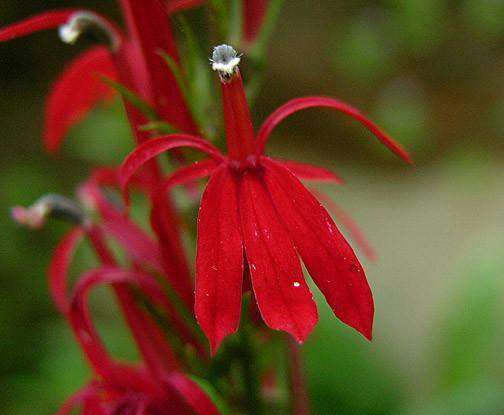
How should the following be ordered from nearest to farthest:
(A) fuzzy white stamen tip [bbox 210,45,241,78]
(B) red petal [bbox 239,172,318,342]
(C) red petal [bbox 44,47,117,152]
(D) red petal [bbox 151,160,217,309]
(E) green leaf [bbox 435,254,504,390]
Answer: (B) red petal [bbox 239,172,318,342] < (A) fuzzy white stamen tip [bbox 210,45,241,78] < (D) red petal [bbox 151,160,217,309] < (C) red petal [bbox 44,47,117,152] < (E) green leaf [bbox 435,254,504,390]

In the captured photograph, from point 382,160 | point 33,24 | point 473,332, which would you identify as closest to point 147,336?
point 33,24

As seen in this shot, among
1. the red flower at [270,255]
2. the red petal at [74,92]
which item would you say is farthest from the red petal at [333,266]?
the red petal at [74,92]

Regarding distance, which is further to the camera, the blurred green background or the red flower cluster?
the blurred green background

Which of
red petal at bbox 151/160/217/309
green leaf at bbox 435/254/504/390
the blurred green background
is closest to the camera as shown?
red petal at bbox 151/160/217/309

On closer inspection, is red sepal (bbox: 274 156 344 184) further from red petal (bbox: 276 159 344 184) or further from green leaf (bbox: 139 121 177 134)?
green leaf (bbox: 139 121 177 134)

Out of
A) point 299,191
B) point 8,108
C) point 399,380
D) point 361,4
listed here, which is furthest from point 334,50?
point 299,191

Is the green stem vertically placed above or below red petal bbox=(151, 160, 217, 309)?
below

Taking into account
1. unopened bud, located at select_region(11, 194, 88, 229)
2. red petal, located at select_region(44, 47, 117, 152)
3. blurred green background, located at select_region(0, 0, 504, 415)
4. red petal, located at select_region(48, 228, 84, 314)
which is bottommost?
red petal, located at select_region(48, 228, 84, 314)

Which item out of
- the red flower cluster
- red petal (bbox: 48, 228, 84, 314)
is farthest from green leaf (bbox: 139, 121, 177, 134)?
red petal (bbox: 48, 228, 84, 314)

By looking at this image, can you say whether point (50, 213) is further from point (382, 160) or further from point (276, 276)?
point (382, 160)
